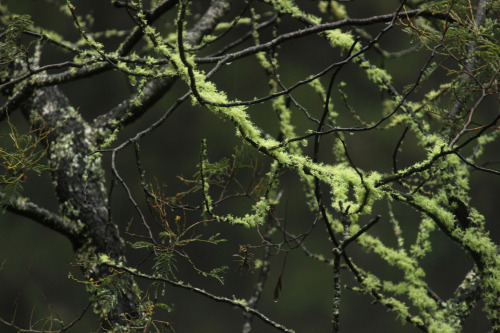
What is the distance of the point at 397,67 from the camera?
17.2 feet

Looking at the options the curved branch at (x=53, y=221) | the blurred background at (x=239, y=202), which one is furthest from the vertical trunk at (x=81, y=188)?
the blurred background at (x=239, y=202)

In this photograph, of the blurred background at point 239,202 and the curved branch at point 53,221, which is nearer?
the curved branch at point 53,221

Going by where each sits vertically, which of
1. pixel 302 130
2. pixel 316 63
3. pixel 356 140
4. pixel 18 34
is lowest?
pixel 18 34

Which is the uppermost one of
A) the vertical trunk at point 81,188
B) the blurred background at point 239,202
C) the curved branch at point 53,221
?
the blurred background at point 239,202

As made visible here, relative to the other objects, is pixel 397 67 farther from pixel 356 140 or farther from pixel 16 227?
pixel 16 227

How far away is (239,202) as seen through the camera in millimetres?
5234

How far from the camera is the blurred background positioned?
203 inches

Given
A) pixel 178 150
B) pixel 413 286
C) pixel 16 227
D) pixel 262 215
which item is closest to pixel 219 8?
pixel 262 215

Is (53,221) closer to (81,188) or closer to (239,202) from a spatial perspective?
(81,188)

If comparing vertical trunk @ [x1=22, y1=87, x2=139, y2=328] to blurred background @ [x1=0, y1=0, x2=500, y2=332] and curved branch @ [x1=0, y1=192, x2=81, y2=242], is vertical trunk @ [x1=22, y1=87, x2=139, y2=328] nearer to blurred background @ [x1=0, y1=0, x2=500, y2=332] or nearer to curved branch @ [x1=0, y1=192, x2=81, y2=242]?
curved branch @ [x1=0, y1=192, x2=81, y2=242]

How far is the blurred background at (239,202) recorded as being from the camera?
515 centimetres

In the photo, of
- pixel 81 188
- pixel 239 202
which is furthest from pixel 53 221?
pixel 239 202

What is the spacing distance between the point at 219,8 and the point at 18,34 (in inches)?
32.2

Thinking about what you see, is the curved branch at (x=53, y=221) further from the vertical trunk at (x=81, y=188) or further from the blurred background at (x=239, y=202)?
the blurred background at (x=239, y=202)
